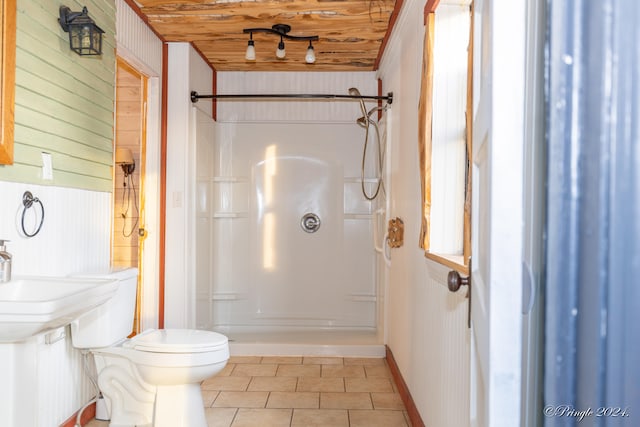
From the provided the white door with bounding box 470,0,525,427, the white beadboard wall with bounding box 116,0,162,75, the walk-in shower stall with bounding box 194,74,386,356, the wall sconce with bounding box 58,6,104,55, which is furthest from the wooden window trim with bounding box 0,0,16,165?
the walk-in shower stall with bounding box 194,74,386,356

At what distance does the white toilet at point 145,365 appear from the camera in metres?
2.37

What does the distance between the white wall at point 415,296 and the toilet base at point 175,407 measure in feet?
3.48

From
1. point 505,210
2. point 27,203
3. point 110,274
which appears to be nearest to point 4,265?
point 27,203

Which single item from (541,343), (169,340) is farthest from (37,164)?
(541,343)

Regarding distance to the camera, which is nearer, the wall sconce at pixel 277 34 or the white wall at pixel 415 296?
the white wall at pixel 415 296

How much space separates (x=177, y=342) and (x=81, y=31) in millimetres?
1463

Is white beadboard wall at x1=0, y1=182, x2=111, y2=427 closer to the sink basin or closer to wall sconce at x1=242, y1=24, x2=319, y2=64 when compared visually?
the sink basin

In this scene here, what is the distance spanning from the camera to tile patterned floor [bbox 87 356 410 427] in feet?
9.00

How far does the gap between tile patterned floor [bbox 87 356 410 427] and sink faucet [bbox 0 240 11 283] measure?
3.68ft

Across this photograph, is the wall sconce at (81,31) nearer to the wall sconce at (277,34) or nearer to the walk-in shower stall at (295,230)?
the wall sconce at (277,34)

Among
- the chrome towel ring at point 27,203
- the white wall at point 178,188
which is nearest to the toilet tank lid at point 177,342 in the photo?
the chrome towel ring at point 27,203

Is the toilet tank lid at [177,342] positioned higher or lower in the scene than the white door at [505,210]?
lower

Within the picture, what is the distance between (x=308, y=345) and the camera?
3.99 meters

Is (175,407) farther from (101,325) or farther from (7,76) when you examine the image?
(7,76)
